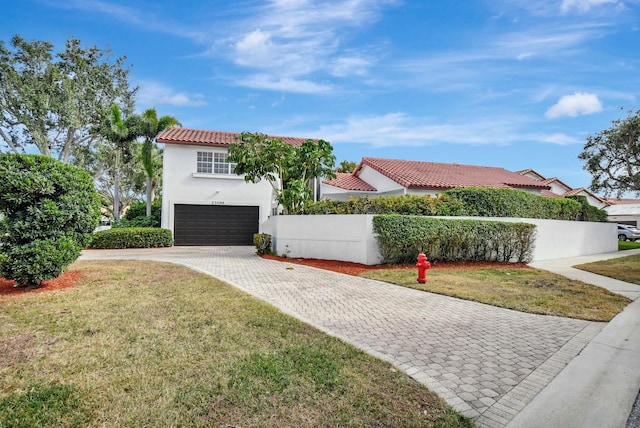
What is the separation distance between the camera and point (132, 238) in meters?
18.0

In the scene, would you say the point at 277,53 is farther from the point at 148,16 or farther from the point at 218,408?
the point at 218,408

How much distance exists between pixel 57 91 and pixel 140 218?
1400 centimetres

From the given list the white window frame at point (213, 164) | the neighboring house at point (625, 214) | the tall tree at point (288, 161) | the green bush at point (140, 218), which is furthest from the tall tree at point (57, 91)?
the neighboring house at point (625, 214)

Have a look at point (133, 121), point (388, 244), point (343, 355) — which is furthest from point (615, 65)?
point (133, 121)

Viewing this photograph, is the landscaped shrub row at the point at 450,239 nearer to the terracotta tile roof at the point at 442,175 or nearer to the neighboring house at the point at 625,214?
the terracotta tile roof at the point at 442,175

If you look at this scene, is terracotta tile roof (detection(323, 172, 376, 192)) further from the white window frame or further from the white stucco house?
the white window frame

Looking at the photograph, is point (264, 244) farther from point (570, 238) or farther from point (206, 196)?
point (570, 238)

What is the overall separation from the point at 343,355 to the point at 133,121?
23440mm

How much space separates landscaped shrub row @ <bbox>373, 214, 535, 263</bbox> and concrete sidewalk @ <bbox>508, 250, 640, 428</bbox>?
624 centimetres

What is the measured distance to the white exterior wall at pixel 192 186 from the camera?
63.5ft

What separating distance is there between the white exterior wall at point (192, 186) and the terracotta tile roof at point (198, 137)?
36 cm

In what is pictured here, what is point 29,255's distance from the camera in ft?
23.4

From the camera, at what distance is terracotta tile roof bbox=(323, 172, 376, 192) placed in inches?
834

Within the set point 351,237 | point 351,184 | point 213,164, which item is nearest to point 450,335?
point 351,237
